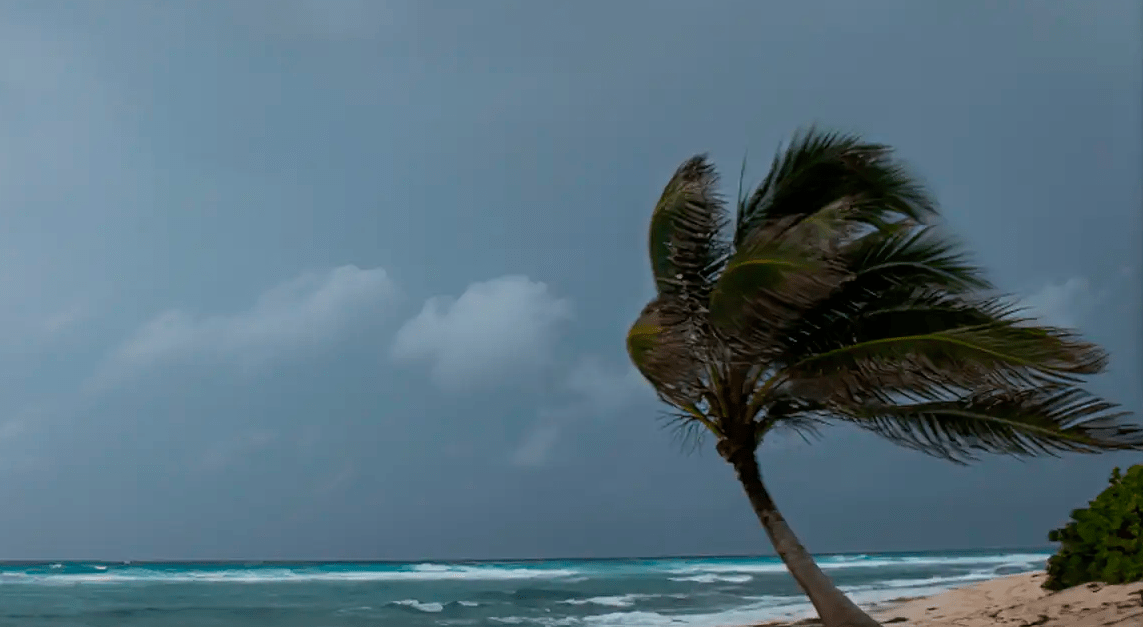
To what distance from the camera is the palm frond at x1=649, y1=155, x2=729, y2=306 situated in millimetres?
5738

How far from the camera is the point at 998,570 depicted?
18000 millimetres

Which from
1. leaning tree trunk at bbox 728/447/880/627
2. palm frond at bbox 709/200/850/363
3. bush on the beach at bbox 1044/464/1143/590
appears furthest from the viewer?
bush on the beach at bbox 1044/464/1143/590

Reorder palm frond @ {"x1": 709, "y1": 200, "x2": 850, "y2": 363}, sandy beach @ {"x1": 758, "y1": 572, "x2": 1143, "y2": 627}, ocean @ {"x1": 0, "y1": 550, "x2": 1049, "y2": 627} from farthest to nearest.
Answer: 1. ocean @ {"x1": 0, "y1": 550, "x2": 1049, "y2": 627}
2. sandy beach @ {"x1": 758, "y1": 572, "x2": 1143, "y2": 627}
3. palm frond @ {"x1": 709, "y1": 200, "x2": 850, "y2": 363}

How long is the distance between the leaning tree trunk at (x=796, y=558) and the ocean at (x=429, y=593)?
360 cm

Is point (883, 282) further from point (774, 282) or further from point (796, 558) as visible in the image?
point (796, 558)

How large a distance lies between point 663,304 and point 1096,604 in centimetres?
279

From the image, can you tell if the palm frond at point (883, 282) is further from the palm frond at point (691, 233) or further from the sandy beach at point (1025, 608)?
the sandy beach at point (1025, 608)

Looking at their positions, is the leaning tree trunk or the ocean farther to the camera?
the ocean

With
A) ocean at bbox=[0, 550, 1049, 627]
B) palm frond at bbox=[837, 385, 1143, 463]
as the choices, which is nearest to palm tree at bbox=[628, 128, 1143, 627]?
palm frond at bbox=[837, 385, 1143, 463]

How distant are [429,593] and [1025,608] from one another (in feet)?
34.8

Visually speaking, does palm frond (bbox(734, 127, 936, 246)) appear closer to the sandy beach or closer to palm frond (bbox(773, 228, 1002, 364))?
→ palm frond (bbox(773, 228, 1002, 364))

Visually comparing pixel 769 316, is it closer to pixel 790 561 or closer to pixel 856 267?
pixel 856 267

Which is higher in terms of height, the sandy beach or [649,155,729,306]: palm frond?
[649,155,729,306]: palm frond

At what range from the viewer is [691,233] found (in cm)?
576
